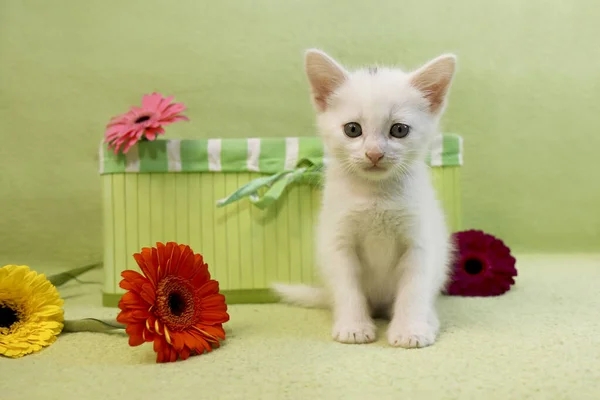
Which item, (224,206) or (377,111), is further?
(224,206)

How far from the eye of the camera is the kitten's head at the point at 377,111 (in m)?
1.21

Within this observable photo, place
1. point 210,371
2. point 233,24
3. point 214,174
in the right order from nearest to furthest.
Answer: point 210,371 < point 214,174 < point 233,24

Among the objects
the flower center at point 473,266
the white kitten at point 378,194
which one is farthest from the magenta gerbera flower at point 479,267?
the white kitten at point 378,194

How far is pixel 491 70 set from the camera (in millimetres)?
2285

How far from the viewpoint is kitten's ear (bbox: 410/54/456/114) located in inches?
50.4

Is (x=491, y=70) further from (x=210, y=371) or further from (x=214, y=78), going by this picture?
(x=210, y=371)

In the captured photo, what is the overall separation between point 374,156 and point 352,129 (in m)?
0.10

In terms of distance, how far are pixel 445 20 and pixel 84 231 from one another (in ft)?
5.41

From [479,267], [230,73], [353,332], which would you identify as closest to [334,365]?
[353,332]

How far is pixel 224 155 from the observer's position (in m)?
1.59

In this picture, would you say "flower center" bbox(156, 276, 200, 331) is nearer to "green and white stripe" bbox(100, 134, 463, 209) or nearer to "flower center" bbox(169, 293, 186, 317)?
"flower center" bbox(169, 293, 186, 317)

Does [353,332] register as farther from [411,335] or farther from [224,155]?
[224,155]

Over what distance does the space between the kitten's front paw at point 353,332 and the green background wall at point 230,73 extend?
45.2 inches

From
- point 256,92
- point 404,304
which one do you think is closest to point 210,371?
point 404,304
